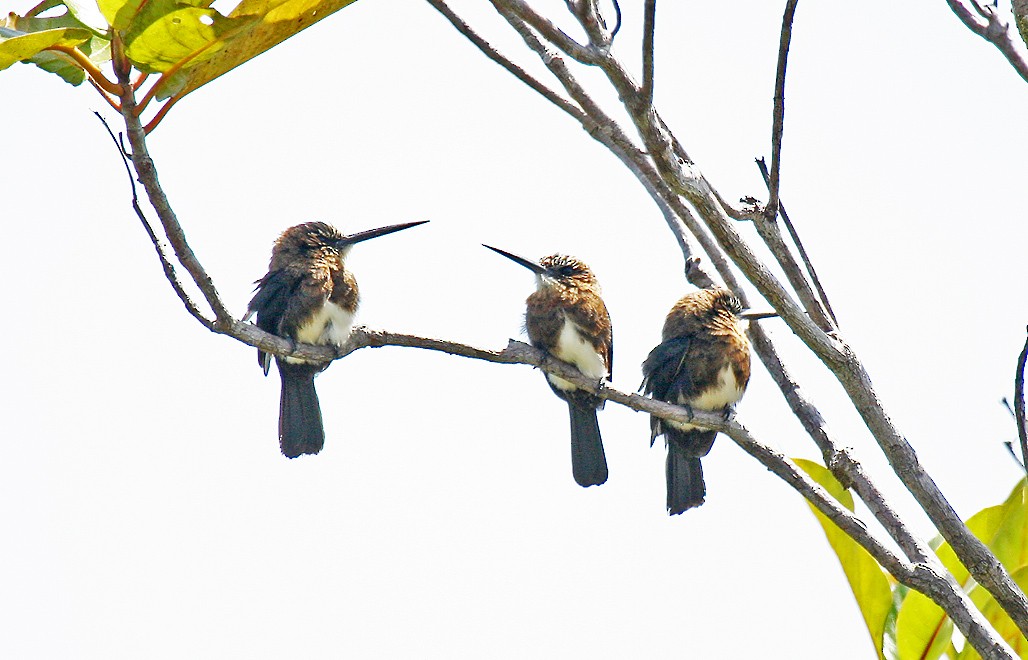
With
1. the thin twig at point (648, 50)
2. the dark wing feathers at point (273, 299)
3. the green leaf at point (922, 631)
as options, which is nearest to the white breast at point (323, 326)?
the dark wing feathers at point (273, 299)

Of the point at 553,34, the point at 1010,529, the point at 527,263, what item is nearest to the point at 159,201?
the point at 553,34

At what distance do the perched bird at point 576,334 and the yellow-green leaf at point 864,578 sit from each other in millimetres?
2242

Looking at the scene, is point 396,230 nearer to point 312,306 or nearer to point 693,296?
point 312,306

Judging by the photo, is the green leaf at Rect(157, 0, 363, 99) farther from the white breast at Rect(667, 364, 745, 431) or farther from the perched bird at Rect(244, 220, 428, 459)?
the white breast at Rect(667, 364, 745, 431)

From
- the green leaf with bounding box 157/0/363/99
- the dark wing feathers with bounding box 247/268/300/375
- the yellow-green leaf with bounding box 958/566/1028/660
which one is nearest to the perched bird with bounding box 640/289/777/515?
the dark wing feathers with bounding box 247/268/300/375

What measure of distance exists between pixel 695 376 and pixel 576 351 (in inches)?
26.0

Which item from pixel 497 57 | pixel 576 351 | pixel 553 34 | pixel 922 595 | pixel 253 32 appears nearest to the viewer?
pixel 253 32

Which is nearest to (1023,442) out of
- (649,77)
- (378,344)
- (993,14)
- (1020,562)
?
(1020,562)

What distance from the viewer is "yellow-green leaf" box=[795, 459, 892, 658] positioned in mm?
3203

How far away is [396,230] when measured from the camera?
17.3 ft

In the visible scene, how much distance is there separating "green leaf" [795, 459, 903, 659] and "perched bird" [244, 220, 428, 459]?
Result: 2.33 m

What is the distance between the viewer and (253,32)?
247 centimetres

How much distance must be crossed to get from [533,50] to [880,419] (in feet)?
5.44

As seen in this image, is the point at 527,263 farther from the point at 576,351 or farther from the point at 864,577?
the point at 864,577
